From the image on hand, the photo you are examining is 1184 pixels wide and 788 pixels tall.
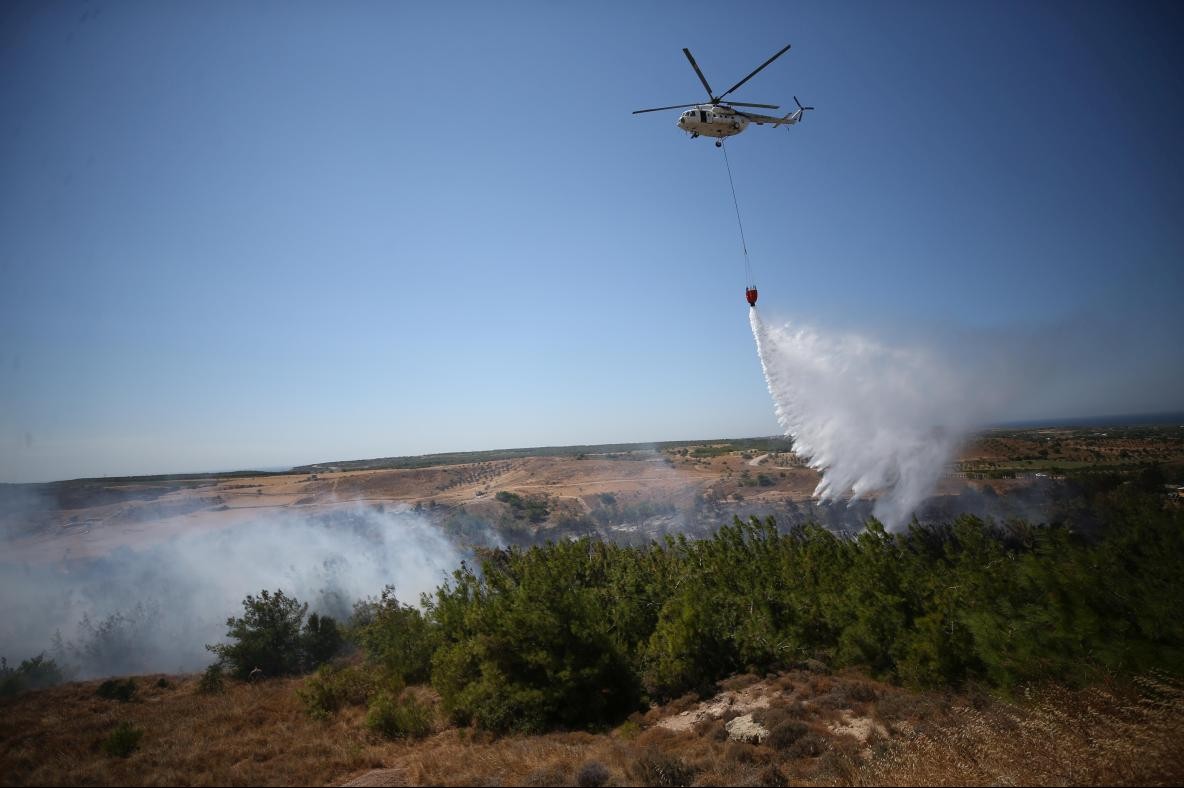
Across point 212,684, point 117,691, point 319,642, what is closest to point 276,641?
point 319,642

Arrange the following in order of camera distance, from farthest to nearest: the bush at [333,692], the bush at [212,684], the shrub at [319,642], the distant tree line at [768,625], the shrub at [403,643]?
the shrub at [319,642], the bush at [212,684], the shrub at [403,643], the bush at [333,692], the distant tree line at [768,625]

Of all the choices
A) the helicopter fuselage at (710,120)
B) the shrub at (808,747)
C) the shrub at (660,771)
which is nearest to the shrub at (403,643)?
the shrub at (660,771)

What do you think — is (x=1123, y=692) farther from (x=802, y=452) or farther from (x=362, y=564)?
(x=362, y=564)

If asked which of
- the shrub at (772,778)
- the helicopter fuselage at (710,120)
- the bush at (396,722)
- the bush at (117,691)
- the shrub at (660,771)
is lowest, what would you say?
the bush at (117,691)

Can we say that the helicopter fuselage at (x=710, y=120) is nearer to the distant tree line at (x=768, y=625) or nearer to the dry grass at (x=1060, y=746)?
the distant tree line at (x=768, y=625)

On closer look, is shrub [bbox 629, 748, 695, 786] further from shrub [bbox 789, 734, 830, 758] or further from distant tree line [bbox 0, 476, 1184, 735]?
distant tree line [bbox 0, 476, 1184, 735]

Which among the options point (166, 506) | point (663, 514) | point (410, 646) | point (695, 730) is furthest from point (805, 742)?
point (166, 506)

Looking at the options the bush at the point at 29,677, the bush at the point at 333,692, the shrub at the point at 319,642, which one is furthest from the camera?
the shrub at the point at 319,642

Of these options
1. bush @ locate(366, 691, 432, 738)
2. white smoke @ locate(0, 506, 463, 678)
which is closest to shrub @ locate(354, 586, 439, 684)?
bush @ locate(366, 691, 432, 738)
